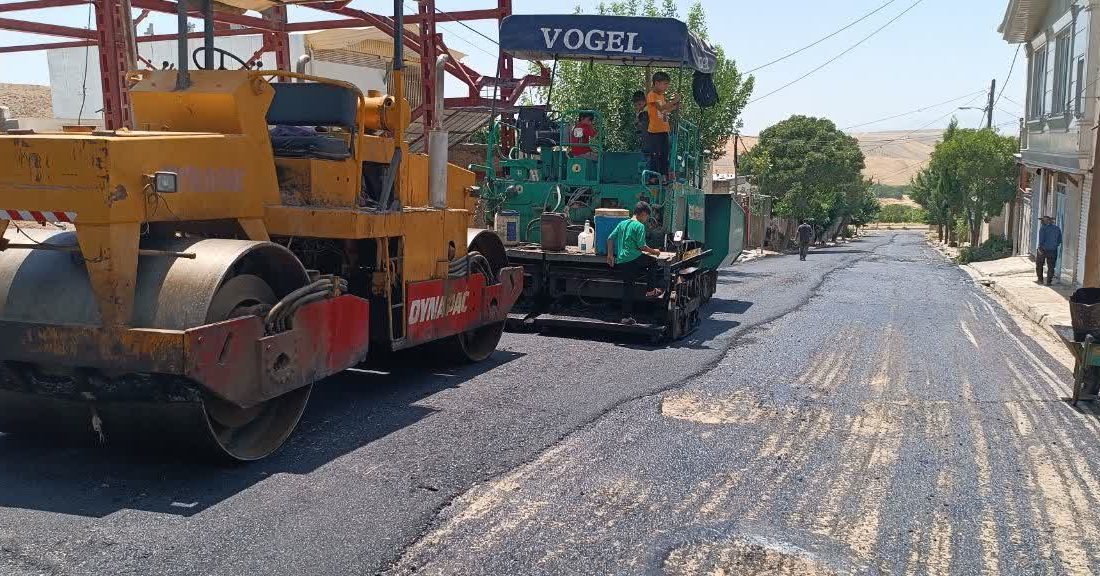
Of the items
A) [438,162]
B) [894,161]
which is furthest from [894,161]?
[438,162]

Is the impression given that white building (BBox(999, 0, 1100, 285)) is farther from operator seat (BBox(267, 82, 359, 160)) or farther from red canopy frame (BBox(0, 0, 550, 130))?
operator seat (BBox(267, 82, 359, 160))

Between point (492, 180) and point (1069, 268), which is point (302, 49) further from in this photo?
point (1069, 268)

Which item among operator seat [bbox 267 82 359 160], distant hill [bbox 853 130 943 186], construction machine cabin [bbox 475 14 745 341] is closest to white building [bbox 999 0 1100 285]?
construction machine cabin [bbox 475 14 745 341]

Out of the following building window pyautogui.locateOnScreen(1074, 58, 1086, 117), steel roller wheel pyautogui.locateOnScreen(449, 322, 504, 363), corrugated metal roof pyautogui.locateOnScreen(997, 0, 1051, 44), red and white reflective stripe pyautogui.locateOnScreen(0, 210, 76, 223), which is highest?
corrugated metal roof pyautogui.locateOnScreen(997, 0, 1051, 44)

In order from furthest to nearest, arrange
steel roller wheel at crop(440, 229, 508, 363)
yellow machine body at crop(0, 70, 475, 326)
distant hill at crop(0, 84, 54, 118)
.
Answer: distant hill at crop(0, 84, 54, 118)
steel roller wheel at crop(440, 229, 508, 363)
yellow machine body at crop(0, 70, 475, 326)

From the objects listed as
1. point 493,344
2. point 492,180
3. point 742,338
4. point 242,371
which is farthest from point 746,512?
point 492,180

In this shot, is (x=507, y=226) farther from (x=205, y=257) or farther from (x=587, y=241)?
(x=205, y=257)

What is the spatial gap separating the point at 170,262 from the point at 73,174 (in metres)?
0.62

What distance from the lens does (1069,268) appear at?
2105cm

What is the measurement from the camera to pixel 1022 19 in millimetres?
26203

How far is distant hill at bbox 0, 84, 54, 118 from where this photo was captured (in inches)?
1194

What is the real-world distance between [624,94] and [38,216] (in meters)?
17.2

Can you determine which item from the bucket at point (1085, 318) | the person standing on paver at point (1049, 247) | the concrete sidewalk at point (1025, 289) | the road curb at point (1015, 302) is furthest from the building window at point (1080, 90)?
the bucket at point (1085, 318)

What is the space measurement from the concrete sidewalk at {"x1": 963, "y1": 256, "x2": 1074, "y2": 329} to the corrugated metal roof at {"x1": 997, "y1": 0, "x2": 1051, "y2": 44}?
6055mm
